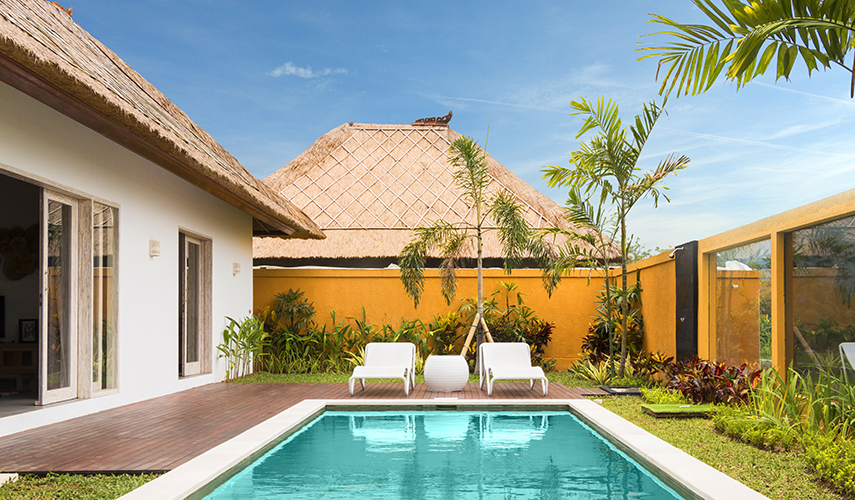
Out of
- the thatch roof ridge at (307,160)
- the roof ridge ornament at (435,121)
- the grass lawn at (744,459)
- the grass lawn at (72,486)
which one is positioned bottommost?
the grass lawn at (744,459)

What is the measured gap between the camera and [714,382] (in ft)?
19.9

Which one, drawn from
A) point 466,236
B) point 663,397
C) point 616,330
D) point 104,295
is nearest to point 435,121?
point 466,236

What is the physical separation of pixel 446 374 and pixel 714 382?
306 centimetres

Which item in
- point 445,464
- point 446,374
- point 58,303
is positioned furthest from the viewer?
point 446,374

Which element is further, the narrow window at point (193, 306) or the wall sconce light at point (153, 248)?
the narrow window at point (193, 306)

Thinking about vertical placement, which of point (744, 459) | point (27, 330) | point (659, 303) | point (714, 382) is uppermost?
point (659, 303)

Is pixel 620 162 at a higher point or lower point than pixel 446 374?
higher

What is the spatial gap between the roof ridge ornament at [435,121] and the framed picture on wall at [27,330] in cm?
1032

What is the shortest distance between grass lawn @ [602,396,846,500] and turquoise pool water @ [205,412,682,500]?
467 mm

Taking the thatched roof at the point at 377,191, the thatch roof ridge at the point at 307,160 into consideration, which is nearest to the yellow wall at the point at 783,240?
the thatched roof at the point at 377,191

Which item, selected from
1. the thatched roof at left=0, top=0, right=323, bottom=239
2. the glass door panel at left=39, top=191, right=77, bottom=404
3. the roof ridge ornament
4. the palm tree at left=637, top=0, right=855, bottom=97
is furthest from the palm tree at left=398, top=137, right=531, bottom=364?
the roof ridge ornament

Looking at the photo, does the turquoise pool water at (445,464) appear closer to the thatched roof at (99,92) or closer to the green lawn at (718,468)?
the green lawn at (718,468)

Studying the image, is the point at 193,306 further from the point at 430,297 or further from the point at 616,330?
the point at 616,330

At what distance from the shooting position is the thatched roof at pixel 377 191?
12.5 meters
